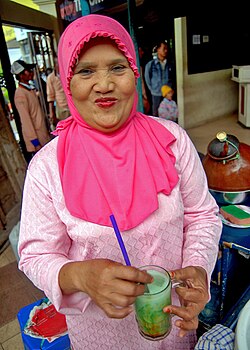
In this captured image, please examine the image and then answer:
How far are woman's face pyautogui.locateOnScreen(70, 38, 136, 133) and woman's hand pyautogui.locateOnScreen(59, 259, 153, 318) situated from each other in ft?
1.37

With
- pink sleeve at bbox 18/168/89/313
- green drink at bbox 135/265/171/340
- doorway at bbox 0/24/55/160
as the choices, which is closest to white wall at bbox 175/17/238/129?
doorway at bbox 0/24/55/160

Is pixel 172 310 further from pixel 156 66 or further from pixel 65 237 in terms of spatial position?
pixel 156 66

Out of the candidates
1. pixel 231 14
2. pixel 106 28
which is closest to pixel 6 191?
pixel 106 28

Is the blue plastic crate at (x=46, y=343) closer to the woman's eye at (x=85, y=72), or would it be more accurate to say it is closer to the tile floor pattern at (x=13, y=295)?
the tile floor pattern at (x=13, y=295)

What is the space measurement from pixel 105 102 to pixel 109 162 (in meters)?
0.18

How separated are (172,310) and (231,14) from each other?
7356mm

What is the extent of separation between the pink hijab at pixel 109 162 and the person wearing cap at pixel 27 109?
11.6 ft

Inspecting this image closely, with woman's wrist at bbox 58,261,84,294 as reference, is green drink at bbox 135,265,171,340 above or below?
below

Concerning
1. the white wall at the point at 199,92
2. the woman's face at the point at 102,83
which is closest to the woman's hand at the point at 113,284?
the woman's face at the point at 102,83

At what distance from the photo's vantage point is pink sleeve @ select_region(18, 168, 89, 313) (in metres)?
0.84

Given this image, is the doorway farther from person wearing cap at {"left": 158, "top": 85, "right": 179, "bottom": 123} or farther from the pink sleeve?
the pink sleeve

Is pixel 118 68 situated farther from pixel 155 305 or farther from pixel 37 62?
pixel 37 62

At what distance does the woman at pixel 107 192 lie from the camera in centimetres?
86

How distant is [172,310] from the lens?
2.52 ft
